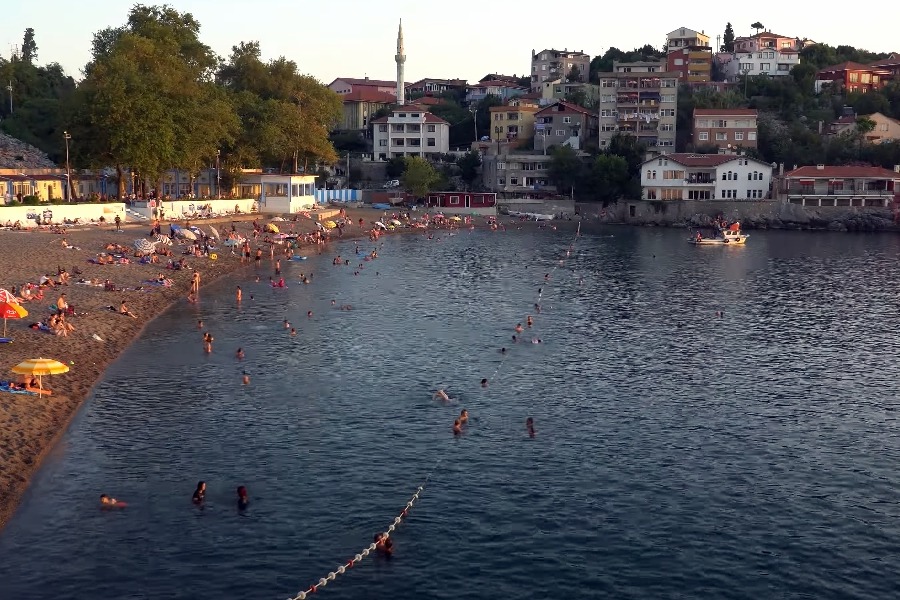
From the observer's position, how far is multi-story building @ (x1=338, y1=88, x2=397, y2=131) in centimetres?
16738

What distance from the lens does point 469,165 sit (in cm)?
13825

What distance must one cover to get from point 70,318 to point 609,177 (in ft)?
297

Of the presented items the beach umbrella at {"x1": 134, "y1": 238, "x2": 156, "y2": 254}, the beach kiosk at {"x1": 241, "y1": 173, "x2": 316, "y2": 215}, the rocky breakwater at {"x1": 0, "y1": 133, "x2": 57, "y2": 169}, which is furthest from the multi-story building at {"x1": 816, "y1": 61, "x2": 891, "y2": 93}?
the beach umbrella at {"x1": 134, "y1": 238, "x2": 156, "y2": 254}

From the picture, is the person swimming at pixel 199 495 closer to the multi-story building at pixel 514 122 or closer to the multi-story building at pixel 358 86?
the multi-story building at pixel 514 122

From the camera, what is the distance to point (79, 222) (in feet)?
246

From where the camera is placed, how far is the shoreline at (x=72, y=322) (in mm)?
27297

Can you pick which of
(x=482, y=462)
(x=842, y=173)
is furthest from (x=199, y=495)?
(x=842, y=173)

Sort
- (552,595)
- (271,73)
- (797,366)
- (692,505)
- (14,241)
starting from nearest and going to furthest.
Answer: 1. (552,595)
2. (692,505)
3. (797,366)
4. (14,241)
5. (271,73)

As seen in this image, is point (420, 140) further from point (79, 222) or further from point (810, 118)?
point (79, 222)

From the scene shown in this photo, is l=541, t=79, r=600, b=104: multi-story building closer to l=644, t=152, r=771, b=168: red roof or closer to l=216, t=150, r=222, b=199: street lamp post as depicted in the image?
l=644, t=152, r=771, b=168: red roof

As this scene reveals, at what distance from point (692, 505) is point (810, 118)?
127 meters

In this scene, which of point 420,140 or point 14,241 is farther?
point 420,140

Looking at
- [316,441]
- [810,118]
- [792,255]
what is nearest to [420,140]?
[810,118]

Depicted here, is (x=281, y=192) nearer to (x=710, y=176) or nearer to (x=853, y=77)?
(x=710, y=176)
